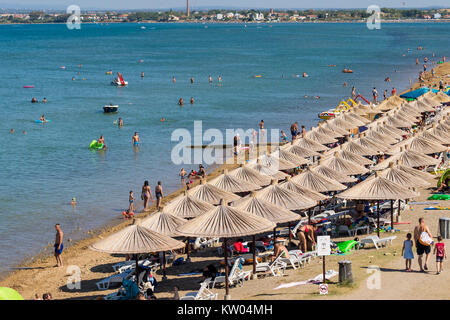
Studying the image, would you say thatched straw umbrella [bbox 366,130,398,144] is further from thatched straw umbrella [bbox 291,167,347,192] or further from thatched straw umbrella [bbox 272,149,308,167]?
thatched straw umbrella [bbox 291,167,347,192]

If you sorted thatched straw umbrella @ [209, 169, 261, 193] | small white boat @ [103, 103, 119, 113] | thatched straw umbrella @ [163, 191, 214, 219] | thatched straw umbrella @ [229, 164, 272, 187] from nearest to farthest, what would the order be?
1. thatched straw umbrella @ [163, 191, 214, 219]
2. thatched straw umbrella @ [209, 169, 261, 193]
3. thatched straw umbrella @ [229, 164, 272, 187]
4. small white boat @ [103, 103, 119, 113]

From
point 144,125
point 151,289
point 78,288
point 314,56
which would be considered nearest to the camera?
point 151,289

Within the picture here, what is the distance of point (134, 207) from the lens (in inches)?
985

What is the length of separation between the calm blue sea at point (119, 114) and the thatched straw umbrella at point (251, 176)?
614 centimetres

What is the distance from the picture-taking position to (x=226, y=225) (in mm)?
13406

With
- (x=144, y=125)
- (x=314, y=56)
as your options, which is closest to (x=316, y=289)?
(x=144, y=125)

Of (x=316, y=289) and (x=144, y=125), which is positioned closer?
(x=316, y=289)

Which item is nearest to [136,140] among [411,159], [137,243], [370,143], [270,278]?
[370,143]

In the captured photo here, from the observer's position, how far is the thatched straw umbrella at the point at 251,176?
760 inches

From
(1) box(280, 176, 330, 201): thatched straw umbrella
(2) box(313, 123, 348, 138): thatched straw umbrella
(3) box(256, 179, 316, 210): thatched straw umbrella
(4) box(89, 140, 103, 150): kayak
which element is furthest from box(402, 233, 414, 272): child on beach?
(4) box(89, 140, 103, 150): kayak

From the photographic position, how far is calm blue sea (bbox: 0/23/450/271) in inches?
1003

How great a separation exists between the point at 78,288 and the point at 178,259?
8.45 feet

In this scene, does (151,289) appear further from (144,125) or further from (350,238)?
(144,125)

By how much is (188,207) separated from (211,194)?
49.3 inches
